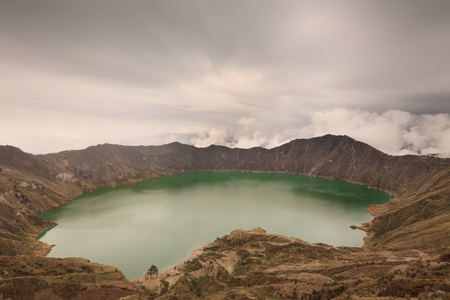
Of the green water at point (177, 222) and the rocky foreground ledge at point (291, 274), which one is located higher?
the rocky foreground ledge at point (291, 274)

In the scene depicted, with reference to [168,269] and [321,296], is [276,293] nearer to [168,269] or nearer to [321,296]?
[321,296]

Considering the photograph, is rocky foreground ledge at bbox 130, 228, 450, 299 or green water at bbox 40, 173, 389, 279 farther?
green water at bbox 40, 173, 389, 279

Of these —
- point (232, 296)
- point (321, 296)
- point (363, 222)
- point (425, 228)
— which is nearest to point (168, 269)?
point (232, 296)

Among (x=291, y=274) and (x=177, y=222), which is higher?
(x=291, y=274)

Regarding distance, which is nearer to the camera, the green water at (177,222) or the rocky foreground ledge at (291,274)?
the rocky foreground ledge at (291,274)

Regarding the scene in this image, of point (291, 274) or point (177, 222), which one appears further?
point (177, 222)
